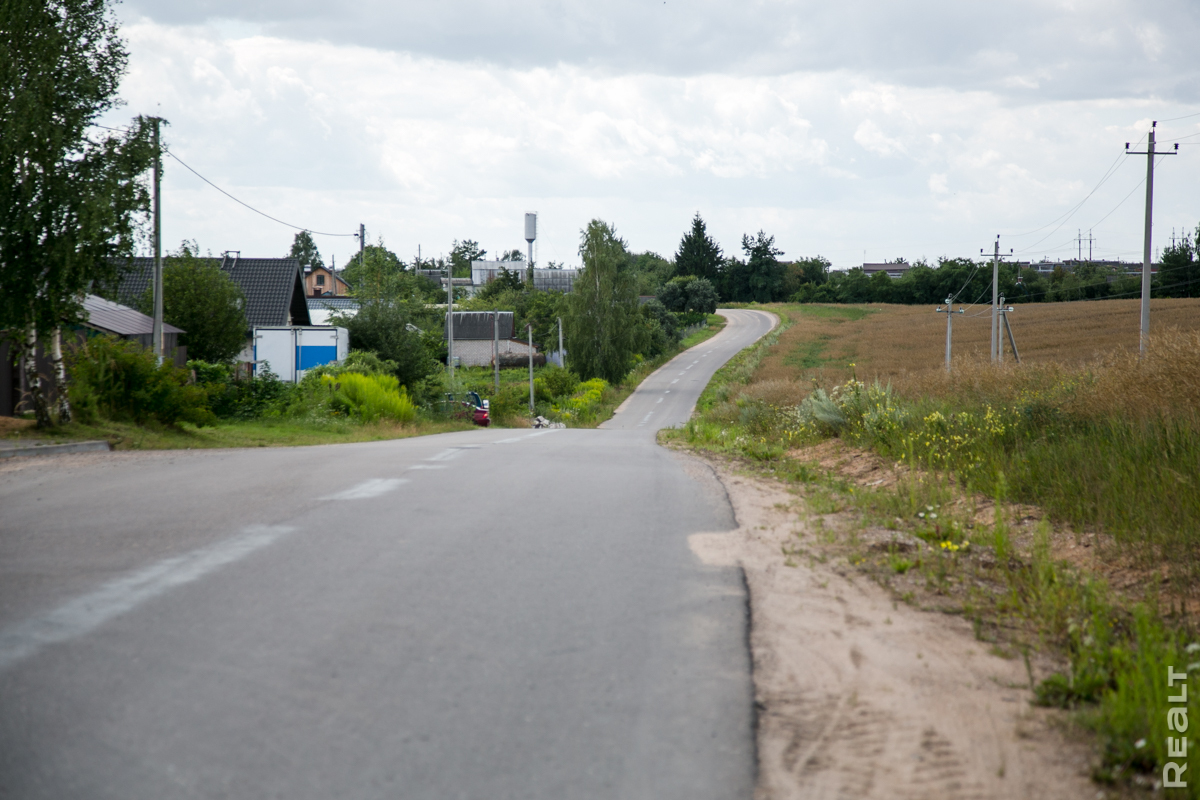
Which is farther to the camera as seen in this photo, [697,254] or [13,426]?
[697,254]

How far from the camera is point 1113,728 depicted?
393cm

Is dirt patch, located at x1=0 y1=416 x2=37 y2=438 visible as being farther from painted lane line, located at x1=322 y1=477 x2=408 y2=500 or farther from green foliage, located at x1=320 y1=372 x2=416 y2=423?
green foliage, located at x1=320 y1=372 x2=416 y2=423

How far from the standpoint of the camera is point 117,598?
531 cm

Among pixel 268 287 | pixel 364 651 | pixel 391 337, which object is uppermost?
pixel 268 287

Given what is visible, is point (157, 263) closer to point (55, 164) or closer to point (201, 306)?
point (55, 164)

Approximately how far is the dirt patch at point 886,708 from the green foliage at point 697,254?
135 m

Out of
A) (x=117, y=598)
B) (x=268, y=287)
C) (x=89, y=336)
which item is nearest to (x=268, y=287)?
(x=268, y=287)

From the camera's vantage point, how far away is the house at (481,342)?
79625 millimetres

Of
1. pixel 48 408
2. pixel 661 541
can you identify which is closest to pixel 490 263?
pixel 48 408

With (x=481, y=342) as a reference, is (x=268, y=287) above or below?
above

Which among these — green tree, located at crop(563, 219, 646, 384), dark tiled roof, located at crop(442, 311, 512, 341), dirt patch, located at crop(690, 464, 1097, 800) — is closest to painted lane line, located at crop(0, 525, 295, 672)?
dirt patch, located at crop(690, 464, 1097, 800)

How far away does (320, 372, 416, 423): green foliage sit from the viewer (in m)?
26.3

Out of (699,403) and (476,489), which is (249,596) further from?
(699,403)

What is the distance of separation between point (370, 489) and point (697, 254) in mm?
134106
